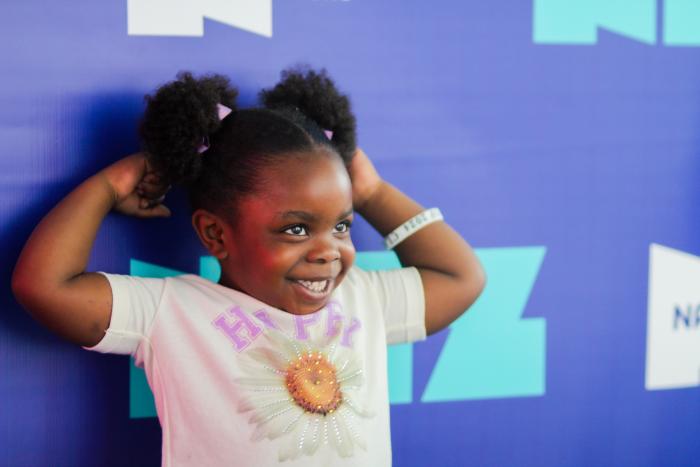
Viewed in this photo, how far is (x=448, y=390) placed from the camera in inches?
50.9

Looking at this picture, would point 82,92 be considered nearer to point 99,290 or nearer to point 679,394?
point 99,290

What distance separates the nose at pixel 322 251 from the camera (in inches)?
39.0

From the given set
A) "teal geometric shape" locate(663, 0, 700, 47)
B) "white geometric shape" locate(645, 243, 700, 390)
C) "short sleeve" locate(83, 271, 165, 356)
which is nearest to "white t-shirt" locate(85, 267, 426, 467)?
"short sleeve" locate(83, 271, 165, 356)

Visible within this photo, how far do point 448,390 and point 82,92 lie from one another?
649mm

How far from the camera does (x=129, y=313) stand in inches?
39.4

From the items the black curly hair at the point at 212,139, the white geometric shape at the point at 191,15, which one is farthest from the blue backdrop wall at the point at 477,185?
the black curly hair at the point at 212,139

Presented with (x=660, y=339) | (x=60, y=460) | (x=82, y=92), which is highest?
(x=82, y=92)

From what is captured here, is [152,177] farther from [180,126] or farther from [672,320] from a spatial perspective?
[672,320]

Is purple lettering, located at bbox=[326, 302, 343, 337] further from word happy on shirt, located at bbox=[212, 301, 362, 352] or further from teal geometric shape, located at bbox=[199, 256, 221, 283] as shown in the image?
teal geometric shape, located at bbox=[199, 256, 221, 283]

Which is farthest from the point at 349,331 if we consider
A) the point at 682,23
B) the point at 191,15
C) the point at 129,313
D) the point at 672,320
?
the point at 682,23

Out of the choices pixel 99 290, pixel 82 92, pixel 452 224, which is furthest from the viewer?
pixel 452 224

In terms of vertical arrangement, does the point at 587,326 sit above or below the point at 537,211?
below

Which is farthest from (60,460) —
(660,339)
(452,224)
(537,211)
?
(660,339)

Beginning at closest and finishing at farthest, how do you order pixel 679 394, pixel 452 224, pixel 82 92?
pixel 82 92 < pixel 452 224 < pixel 679 394
